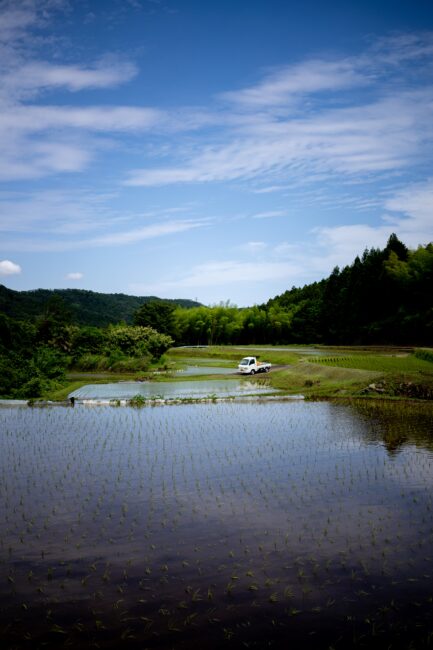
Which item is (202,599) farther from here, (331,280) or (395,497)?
(331,280)

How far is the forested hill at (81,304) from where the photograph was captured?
122 metres

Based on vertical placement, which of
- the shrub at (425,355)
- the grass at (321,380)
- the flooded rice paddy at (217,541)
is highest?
the shrub at (425,355)

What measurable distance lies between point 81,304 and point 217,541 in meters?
163

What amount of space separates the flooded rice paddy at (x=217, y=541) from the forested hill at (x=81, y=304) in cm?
10450

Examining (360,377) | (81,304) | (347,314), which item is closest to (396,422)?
(360,377)

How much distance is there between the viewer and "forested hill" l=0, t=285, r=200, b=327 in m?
122

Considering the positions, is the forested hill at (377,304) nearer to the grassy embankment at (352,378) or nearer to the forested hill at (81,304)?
the grassy embankment at (352,378)

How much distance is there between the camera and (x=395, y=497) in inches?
469

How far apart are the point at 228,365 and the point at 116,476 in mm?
42099

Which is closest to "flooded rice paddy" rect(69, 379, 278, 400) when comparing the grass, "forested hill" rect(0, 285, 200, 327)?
the grass

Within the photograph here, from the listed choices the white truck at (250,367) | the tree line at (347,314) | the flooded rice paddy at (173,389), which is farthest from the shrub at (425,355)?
the tree line at (347,314)

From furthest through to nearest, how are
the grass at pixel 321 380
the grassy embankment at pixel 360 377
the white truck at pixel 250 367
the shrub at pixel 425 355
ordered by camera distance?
the white truck at pixel 250 367
the shrub at pixel 425 355
the grass at pixel 321 380
the grassy embankment at pixel 360 377

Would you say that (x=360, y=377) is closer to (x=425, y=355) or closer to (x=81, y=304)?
(x=425, y=355)

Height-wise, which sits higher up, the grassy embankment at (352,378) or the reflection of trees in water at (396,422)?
the grassy embankment at (352,378)
